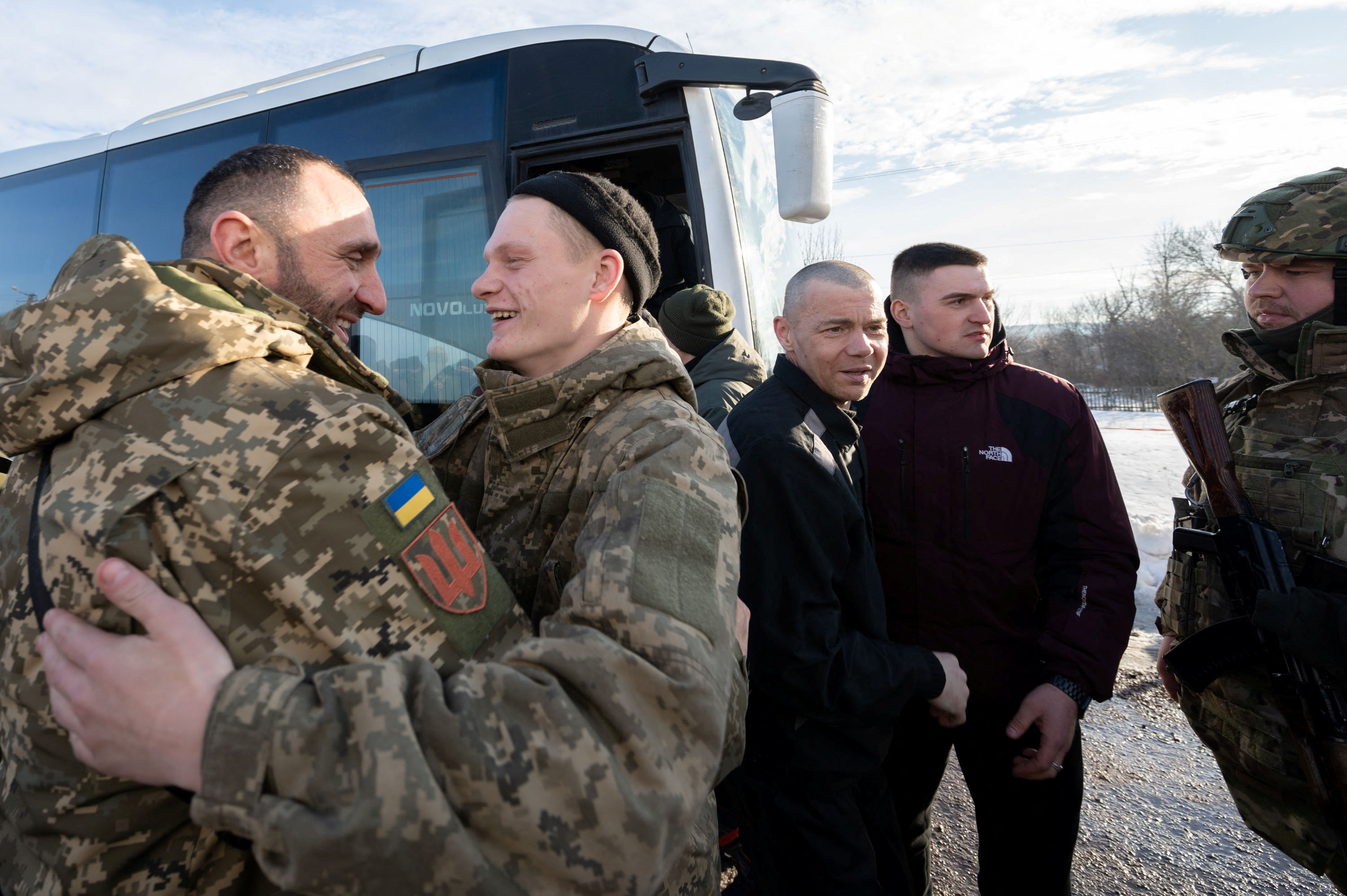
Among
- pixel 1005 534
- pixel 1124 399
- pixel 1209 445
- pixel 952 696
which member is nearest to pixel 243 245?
pixel 952 696

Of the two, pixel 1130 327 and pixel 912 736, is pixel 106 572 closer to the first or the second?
pixel 912 736

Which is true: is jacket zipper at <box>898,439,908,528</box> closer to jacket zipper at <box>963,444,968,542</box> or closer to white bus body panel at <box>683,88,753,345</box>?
jacket zipper at <box>963,444,968,542</box>

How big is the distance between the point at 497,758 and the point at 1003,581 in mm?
2059

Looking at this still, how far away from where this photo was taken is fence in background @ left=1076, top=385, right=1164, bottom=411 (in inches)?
1186

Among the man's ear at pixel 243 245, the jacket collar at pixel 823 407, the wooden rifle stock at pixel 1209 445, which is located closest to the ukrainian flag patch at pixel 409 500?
the man's ear at pixel 243 245

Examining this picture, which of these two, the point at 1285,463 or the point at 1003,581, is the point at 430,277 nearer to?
the point at 1003,581

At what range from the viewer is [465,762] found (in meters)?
0.82

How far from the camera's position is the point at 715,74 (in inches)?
145

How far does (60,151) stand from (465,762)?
698cm

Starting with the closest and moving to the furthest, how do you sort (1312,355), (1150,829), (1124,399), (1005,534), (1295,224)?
(1312,355) → (1295,224) → (1005,534) → (1150,829) → (1124,399)

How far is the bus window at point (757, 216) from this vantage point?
12.9 feet

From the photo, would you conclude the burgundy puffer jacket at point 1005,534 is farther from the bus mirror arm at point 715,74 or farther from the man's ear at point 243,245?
the man's ear at point 243,245

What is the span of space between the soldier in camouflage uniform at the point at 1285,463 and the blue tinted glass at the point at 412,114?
358 centimetres

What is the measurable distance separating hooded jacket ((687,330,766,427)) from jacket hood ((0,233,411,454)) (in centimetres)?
210
